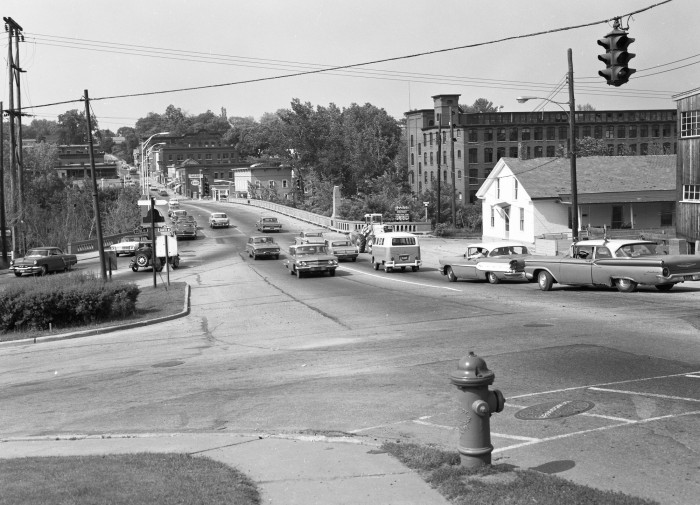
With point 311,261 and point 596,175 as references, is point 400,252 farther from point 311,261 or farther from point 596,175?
point 596,175

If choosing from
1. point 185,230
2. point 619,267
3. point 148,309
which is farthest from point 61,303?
point 185,230

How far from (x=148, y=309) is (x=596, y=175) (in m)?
36.2

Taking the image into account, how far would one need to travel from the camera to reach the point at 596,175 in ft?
178

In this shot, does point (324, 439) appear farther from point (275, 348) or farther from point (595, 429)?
point (275, 348)


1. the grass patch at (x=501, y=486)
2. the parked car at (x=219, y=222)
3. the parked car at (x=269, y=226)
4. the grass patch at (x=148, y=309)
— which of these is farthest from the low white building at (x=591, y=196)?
the grass patch at (x=501, y=486)

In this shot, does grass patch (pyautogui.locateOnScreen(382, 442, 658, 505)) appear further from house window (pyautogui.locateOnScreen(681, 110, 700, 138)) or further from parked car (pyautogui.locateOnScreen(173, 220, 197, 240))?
parked car (pyautogui.locateOnScreen(173, 220, 197, 240))

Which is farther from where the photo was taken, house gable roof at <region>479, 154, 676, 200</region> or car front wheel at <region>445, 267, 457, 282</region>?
house gable roof at <region>479, 154, 676, 200</region>

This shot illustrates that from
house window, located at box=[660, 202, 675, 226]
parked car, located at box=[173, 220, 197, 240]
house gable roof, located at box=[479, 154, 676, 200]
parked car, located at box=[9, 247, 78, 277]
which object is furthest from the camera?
parked car, located at box=[173, 220, 197, 240]

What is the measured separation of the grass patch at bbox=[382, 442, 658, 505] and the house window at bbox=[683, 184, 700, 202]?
35.2m

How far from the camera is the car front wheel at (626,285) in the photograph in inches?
963

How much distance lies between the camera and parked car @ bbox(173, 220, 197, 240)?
6981 centimetres

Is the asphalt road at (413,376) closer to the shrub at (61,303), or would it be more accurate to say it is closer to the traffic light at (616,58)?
the shrub at (61,303)

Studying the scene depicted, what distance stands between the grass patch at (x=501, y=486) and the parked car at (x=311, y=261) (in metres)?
29.4

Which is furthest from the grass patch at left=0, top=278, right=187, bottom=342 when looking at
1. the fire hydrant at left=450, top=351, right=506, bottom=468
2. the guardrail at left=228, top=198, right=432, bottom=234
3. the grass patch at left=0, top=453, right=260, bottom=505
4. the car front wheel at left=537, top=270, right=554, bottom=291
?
the guardrail at left=228, top=198, right=432, bottom=234
